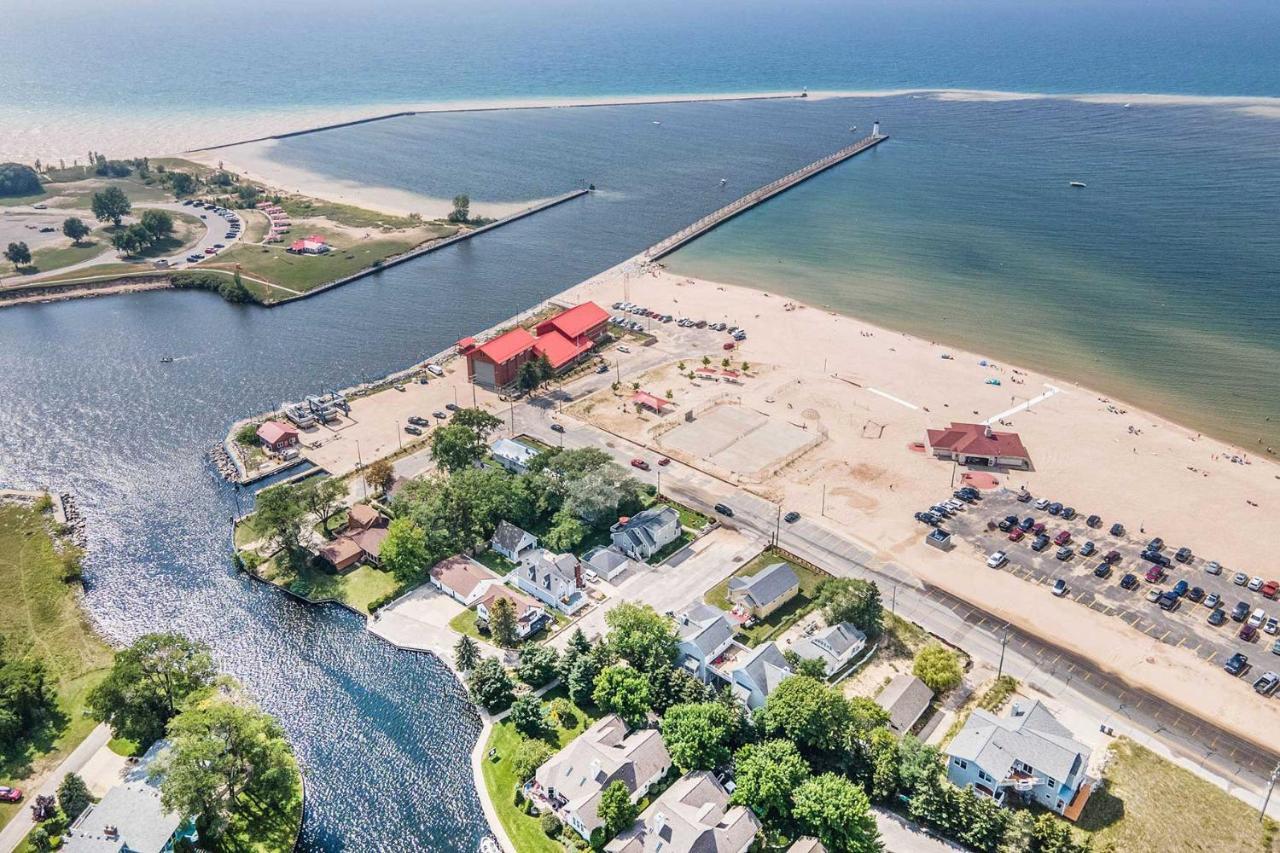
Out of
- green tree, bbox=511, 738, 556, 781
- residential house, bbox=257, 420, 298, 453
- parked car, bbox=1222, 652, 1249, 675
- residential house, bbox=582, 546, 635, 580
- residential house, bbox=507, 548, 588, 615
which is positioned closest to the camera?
green tree, bbox=511, 738, 556, 781

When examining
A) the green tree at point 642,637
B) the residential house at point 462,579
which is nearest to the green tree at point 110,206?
the residential house at point 462,579

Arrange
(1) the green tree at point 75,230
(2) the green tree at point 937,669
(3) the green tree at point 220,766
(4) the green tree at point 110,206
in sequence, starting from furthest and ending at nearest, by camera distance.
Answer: (4) the green tree at point 110,206 < (1) the green tree at point 75,230 < (2) the green tree at point 937,669 < (3) the green tree at point 220,766

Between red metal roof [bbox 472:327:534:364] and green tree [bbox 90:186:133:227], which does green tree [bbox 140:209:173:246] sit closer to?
green tree [bbox 90:186:133:227]

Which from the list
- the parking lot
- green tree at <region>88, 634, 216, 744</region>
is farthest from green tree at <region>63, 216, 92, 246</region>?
the parking lot

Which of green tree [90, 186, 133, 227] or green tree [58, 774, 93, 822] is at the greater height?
green tree [90, 186, 133, 227]

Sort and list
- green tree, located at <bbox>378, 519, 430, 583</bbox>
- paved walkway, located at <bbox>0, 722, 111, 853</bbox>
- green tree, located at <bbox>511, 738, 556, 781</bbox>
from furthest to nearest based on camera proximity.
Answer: green tree, located at <bbox>378, 519, 430, 583</bbox>
green tree, located at <bbox>511, 738, 556, 781</bbox>
paved walkway, located at <bbox>0, 722, 111, 853</bbox>

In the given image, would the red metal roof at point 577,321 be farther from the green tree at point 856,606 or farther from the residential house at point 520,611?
the green tree at point 856,606

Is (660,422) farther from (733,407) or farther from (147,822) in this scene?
(147,822)

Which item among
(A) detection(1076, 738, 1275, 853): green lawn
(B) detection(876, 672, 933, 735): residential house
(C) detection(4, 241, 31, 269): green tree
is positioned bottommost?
(A) detection(1076, 738, 1275, 853): green lawn
